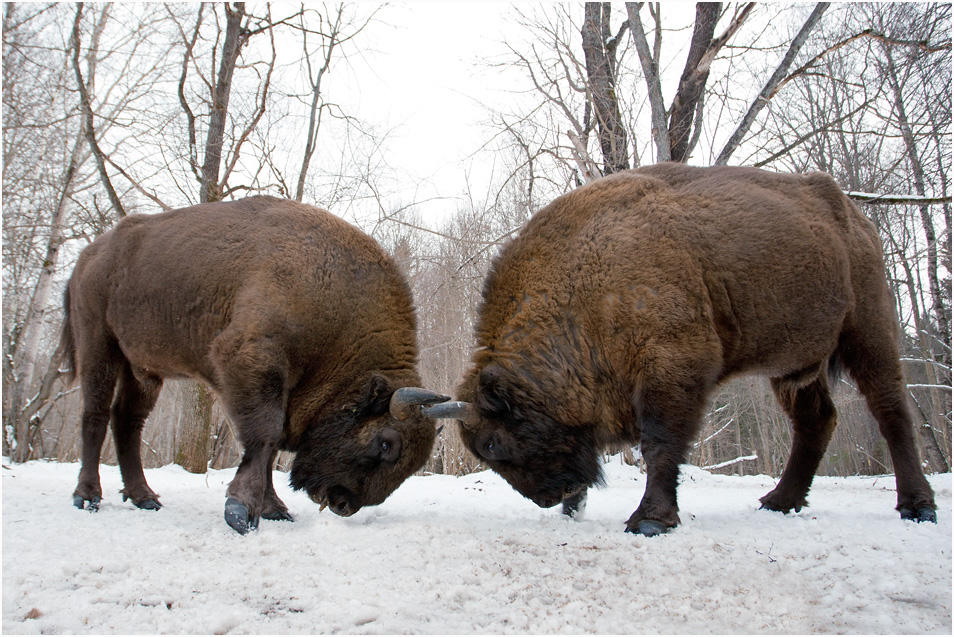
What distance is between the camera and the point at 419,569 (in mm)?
2877

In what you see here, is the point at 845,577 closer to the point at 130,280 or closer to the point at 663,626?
the point at 663,626

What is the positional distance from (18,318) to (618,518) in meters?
14.3

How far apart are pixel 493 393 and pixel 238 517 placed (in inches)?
68.9

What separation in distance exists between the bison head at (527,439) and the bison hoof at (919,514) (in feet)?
7.01

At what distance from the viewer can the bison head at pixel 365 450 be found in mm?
3920

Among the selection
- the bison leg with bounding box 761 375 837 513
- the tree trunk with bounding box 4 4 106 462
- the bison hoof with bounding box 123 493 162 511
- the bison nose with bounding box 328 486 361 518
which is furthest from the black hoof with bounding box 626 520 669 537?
the tree trunk with bounding box 4 4 106 462

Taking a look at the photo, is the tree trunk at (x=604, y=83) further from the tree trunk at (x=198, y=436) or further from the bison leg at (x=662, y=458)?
the tree trunk at (x=198, y=436)

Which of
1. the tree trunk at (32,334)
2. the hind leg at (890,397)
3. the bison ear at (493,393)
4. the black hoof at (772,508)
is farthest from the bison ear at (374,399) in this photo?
the tree trunk at (32,334)

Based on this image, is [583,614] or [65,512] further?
[65,512]

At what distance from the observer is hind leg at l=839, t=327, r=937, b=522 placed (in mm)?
4074

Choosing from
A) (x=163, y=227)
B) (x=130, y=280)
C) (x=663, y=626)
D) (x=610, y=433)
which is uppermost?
(x=163, y=227)

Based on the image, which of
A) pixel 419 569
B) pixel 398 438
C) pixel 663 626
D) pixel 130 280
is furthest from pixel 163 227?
pixel 663 626

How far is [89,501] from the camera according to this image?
183 inches

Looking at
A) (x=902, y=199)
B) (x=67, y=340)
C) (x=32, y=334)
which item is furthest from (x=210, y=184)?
(x=902, y=199)
